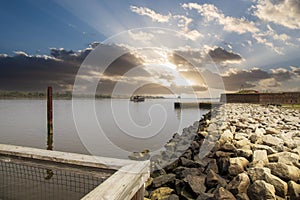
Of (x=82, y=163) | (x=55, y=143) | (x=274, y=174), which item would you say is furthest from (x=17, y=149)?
(x=55, y=143)

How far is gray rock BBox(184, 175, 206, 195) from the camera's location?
365 centimetres

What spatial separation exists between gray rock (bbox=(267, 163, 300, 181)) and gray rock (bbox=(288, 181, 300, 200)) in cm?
19

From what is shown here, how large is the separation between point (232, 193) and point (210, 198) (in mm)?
335

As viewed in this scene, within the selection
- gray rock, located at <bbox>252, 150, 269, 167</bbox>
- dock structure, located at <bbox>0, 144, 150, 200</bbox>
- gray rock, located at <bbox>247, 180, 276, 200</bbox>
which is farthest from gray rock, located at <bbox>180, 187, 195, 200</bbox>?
dock structure, located at <bbox>0, 144, 150, 200</bbox>

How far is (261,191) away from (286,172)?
0.70m

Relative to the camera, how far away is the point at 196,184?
12.5 feet

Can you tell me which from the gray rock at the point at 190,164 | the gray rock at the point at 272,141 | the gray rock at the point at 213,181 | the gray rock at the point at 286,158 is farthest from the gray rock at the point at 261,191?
the gray rock at the point at 272,141

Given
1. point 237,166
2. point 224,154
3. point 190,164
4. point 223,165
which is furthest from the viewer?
point 190,164

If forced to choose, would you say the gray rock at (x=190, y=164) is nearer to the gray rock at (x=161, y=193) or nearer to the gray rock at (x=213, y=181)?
the gray rock at (x=161, y=193)

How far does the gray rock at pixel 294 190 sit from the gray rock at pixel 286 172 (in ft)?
0.61

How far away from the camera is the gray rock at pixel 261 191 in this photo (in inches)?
111

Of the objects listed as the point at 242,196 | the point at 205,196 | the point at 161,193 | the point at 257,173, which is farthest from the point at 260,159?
the point at 161,193

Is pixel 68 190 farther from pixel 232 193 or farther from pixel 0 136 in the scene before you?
pixel 0 136

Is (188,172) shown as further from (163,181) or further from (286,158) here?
(286,158)
